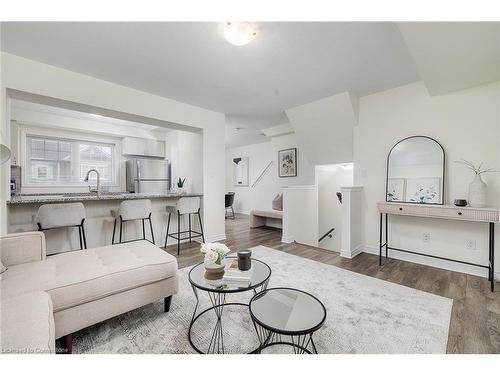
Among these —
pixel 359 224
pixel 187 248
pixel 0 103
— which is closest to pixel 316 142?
pixel 359 224

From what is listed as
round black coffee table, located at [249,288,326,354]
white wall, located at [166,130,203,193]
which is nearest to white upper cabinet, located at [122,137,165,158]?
white wall, located at [166,130,203,193]

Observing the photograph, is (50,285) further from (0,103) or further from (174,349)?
(0,103)

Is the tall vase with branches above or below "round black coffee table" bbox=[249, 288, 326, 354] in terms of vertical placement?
above

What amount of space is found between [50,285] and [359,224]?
3.54m

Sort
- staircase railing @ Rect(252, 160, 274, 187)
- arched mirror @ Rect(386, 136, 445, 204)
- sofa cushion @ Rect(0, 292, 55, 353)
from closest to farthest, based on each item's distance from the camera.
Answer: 1. sofa cushion @ Rect(0, 292, 55, 353)
2. arched mirror @ Rect(386, 136, 445, 204)
3. staircase railing @ Rect(252, 160, 274, 187)

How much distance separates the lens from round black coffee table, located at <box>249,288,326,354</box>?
108cm

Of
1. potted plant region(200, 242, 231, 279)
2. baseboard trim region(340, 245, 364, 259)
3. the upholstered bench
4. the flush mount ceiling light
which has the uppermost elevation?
the flush mount ceiling light

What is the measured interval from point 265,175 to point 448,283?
4590mm

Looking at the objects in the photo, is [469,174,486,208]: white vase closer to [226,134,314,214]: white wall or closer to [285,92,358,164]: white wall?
[285,92,358,164]: white wall

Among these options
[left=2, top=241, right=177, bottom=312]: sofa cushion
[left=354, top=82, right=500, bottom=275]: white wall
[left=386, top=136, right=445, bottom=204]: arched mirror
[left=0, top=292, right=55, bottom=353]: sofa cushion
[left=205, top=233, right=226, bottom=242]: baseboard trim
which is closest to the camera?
[left=0, top=292, right=55, bottom=353]: sofa cushion

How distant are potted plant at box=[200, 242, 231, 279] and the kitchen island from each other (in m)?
2.15

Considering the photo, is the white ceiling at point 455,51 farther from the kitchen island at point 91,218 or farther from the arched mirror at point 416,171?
the kitchen island at point 91,218

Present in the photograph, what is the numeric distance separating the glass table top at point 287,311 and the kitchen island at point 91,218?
2585 mm

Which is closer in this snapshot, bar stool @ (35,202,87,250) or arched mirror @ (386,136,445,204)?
bar stool @ (35,202,87,250)
